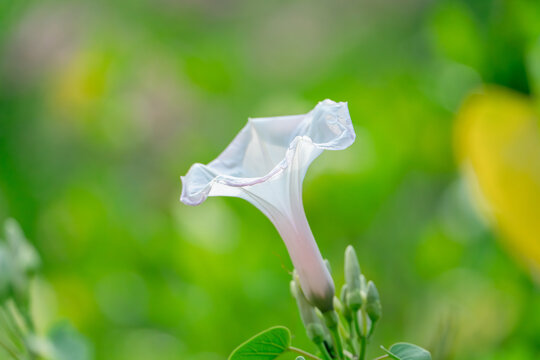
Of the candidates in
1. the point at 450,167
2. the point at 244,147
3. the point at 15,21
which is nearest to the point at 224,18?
the point at 15,21

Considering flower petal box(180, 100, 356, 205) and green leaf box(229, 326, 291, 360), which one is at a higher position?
flower petal box(180, 100, 356, 205)

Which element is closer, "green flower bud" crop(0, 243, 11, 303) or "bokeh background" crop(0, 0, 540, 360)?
"green flower bud" crop(0, 243, 11, 303)

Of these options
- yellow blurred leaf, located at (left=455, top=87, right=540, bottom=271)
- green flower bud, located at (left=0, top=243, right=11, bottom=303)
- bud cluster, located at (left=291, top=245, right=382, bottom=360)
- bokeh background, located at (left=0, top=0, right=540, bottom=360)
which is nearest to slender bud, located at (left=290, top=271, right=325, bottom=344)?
bud cluster, located at (left=291, top=245, right=382, bottom=360)

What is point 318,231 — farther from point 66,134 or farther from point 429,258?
point 66,134

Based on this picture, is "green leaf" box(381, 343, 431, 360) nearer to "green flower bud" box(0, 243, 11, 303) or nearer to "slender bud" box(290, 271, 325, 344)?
"slender bud" box(290, 271, 325, 344)

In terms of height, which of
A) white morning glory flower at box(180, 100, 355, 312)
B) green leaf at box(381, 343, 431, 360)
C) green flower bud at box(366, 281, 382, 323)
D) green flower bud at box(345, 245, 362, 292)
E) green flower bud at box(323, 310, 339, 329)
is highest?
white morning glory flower at box(180, 100, 355, 312)

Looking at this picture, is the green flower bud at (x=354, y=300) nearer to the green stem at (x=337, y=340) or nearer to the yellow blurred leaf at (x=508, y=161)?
the green stem at (x=337, y=340)

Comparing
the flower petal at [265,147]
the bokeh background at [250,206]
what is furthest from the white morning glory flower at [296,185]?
the bokeh background at [250,206]

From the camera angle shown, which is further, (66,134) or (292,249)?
(66,134)

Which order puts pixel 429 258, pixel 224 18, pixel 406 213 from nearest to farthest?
1. pixel 429 258
2. pixel 406 213
3. pixel 224 18
